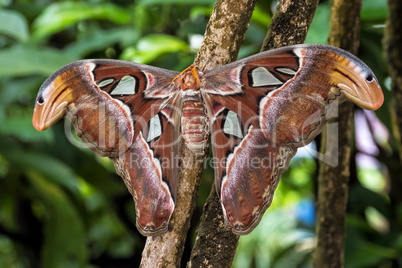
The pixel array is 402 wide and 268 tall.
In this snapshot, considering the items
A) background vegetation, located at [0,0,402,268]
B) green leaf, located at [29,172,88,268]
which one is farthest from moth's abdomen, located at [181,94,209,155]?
green leaf, located at [29,172,88,268]

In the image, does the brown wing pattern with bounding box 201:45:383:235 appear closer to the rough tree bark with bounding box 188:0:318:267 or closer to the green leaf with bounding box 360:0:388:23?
the rough tree bark with bounding box 188:0:318:267

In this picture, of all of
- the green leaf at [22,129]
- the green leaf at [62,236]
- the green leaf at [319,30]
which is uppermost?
the green leaf at [319,30]

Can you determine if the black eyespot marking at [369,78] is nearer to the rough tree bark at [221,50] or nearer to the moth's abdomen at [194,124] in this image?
the rough tree bark at [221,50]

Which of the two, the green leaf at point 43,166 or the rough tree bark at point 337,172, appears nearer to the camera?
the rough tree bark at point 337,172

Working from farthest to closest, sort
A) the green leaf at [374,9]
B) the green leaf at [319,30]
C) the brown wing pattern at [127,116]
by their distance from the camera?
the green leaf at [374,9], the green leaf at [319,30], the brown wing pattern at [127,116]

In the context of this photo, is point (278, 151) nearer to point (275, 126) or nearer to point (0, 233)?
point (275, 126)

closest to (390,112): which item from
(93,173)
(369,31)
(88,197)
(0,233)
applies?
(369,31)

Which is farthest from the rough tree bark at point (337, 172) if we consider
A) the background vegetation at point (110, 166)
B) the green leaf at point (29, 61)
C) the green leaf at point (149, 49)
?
the green leaf at point (29, 61)
